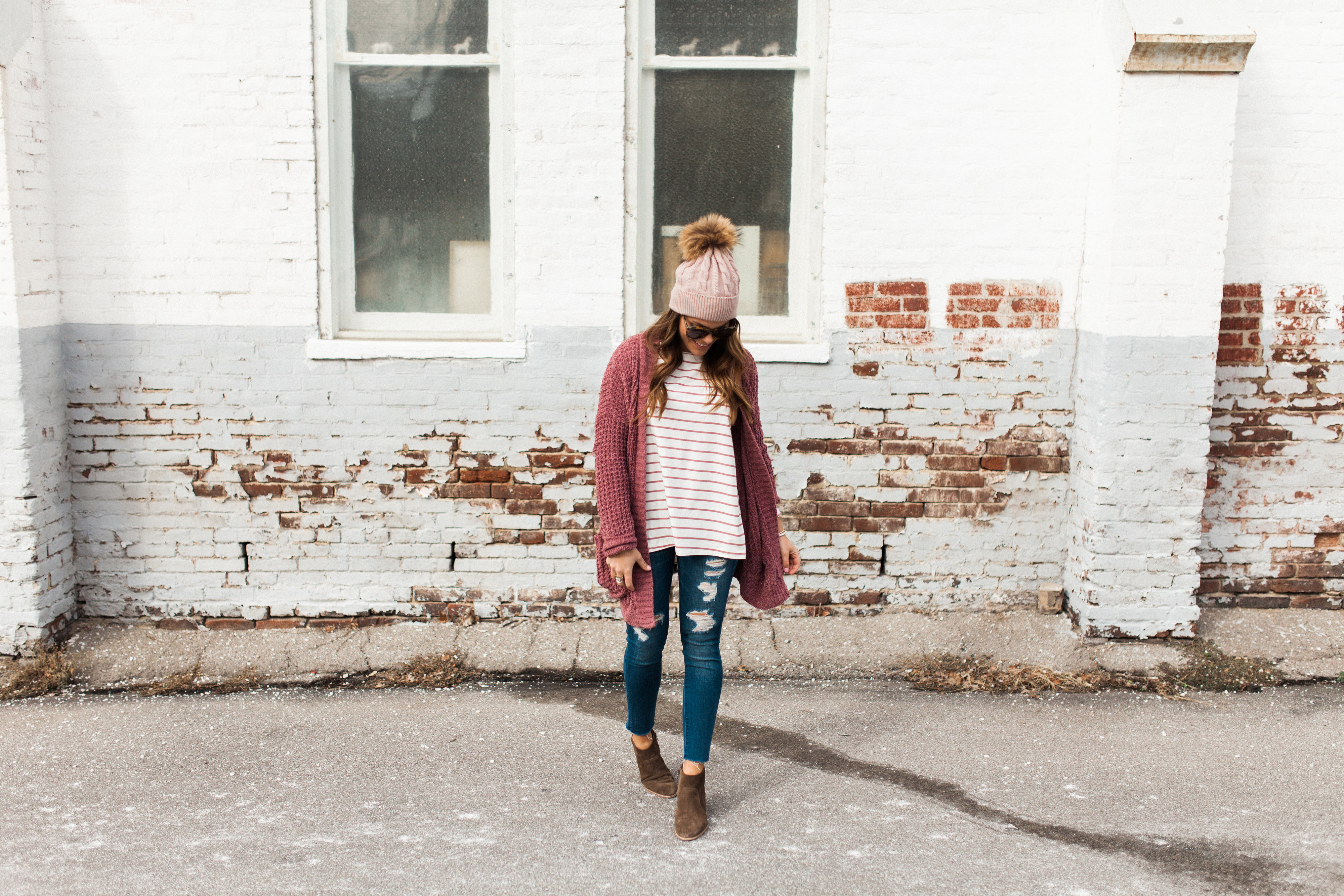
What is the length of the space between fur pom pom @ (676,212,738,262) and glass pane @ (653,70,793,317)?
1.80m

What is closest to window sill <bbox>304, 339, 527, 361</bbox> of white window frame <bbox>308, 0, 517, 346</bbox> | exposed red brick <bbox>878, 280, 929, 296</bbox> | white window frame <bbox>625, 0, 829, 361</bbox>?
white window frame <bbox>308, 0, 517, 346</bbox>

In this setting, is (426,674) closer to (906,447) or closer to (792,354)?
(792,354)

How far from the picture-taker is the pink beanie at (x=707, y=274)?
10.5ft

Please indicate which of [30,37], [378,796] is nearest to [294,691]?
[378,796]

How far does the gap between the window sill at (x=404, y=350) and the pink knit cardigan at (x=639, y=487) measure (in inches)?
64.3

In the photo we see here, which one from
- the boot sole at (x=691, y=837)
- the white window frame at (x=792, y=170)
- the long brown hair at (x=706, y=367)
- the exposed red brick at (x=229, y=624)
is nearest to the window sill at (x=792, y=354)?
the white window frame at (x=792, y=170)

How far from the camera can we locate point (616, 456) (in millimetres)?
3354

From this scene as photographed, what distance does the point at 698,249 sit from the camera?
3273mm

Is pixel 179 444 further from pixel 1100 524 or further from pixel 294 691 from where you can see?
pixel 1100 524

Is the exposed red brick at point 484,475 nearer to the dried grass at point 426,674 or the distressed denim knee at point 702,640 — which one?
the dried grass at point 426,674

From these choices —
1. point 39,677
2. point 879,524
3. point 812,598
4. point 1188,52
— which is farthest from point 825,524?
point 39,677

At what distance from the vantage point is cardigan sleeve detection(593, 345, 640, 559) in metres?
3.31

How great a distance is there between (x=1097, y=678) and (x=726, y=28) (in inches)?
133

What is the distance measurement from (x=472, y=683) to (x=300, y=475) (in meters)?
1.29
